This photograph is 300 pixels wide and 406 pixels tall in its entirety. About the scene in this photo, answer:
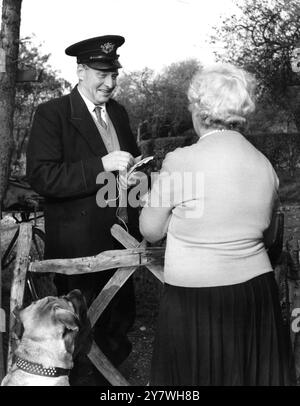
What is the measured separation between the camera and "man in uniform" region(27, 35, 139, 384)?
365cm

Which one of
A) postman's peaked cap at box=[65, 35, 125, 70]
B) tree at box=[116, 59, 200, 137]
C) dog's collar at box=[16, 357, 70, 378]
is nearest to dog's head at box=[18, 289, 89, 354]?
A: dog's collar at box=[16, 357, 70, 378]

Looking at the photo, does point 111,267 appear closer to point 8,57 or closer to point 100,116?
point 100,116

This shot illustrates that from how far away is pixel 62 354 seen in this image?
3.11 m

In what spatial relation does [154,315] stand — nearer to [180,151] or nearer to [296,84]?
[180,151]

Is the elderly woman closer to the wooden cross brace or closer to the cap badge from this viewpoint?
the wooden cross brace

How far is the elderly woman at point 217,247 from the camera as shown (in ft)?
8.98

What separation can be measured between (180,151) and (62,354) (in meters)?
1.20

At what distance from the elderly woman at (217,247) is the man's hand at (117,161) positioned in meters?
0.70

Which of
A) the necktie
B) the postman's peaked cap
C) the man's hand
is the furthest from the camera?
the necktie

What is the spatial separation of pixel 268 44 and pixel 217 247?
16562 mm

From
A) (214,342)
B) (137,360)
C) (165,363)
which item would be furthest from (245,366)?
(137,360)

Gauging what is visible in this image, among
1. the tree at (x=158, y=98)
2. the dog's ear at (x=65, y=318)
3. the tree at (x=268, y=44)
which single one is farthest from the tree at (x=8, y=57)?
the tree at (x=158, y=98)

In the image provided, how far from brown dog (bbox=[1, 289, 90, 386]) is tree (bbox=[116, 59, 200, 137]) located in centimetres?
2554

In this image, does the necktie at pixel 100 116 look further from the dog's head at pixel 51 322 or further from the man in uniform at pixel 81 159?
the dog's head at pixel 51 322
